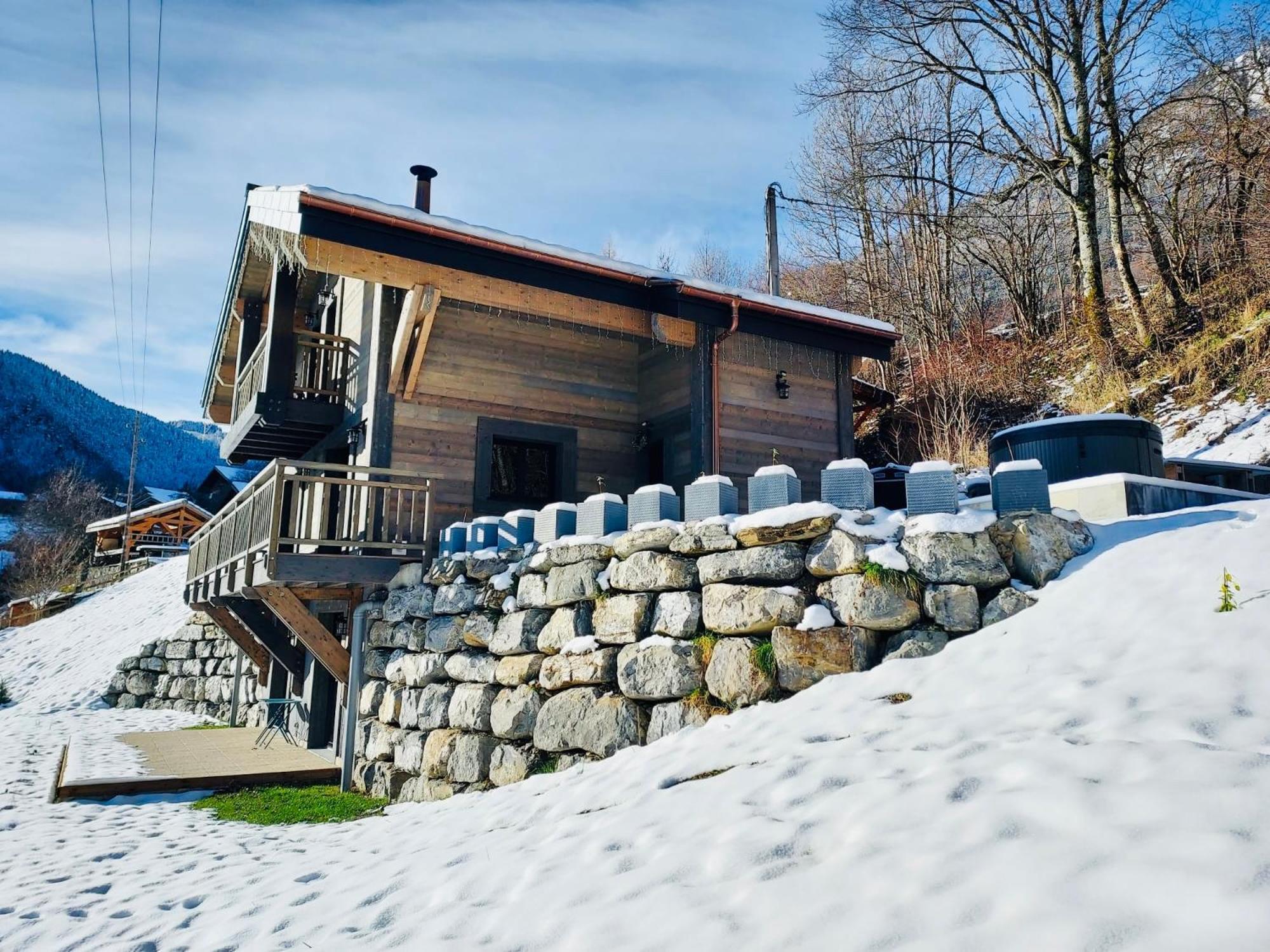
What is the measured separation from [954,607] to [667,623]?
1713 mm

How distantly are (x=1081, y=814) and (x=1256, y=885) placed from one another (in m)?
0.51

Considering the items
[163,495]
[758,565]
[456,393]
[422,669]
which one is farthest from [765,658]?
[163,495]

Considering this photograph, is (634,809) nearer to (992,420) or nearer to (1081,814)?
(1081,814)

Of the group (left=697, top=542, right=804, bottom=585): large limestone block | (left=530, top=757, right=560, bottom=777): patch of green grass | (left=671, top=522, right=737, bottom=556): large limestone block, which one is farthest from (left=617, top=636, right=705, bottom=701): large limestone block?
(left=530, top=757, right=560, bottom=777): patch of green grass

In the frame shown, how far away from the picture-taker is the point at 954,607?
437 cm

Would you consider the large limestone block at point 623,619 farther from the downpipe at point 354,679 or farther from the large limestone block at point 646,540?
the downpipe at point 354,679

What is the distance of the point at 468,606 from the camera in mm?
6875

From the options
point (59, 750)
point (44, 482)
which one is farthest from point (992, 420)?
point (44, 482)

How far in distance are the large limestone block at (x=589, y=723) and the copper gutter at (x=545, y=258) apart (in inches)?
178

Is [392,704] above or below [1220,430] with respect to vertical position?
below

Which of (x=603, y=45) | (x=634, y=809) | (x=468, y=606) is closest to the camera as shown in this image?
(x=634, y=809)

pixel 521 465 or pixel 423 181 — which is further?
pixel 423 181

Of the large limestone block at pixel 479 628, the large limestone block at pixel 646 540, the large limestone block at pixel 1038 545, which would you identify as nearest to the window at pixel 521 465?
→ the large limestone block at pixel 479 628

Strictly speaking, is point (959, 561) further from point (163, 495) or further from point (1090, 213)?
point (163, 495)
